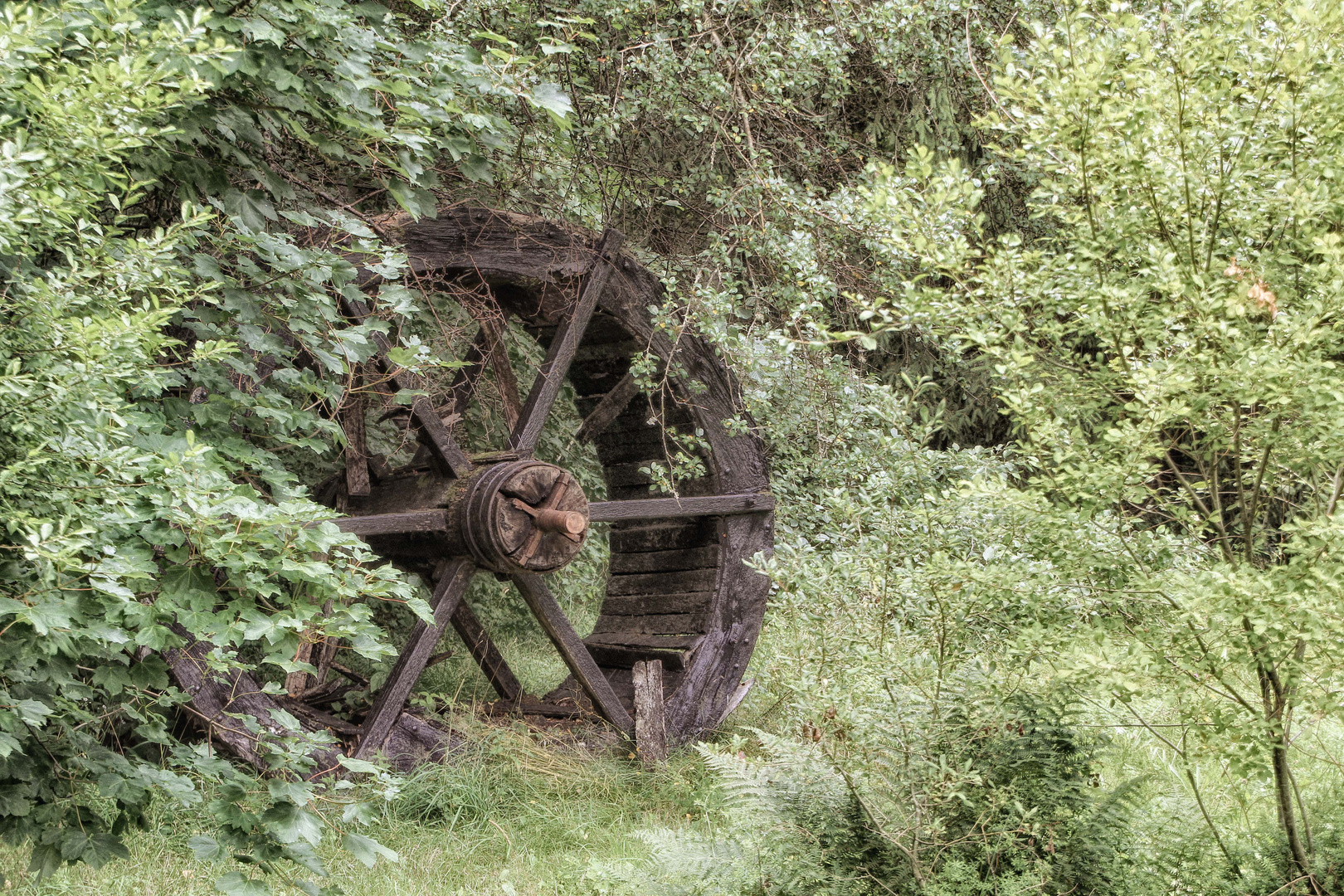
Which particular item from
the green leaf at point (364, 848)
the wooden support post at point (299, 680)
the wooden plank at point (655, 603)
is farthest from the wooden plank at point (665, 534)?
the green leaf at point (364, 848)

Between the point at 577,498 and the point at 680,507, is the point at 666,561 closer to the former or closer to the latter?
the point at 680,507

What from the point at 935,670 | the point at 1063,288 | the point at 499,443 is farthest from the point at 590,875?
the point at 499,443

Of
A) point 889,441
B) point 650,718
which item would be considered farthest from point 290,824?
point 650,718

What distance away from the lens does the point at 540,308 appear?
5.43 m

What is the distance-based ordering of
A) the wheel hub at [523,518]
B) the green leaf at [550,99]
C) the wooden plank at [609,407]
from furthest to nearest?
the wooden plank at [609,407] < the wheel hub at [523,518] < the green leaf at [550,99]

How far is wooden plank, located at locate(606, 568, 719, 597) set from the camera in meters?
5.80

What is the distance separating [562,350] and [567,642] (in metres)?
1.31

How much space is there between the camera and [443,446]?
4910 mm

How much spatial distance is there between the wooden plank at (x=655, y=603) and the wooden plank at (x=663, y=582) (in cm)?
2

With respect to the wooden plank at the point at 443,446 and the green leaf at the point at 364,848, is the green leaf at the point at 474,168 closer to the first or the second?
the wooden plank at the point at 443,446

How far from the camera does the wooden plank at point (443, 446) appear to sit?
4.85m

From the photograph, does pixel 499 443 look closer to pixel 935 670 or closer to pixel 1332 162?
pixel 935 670

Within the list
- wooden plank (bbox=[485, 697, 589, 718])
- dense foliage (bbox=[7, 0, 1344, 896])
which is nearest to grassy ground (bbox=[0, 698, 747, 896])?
dense foliage (bbox=[7, 0, 1344, 896])

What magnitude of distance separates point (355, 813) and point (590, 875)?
4.77 feet
